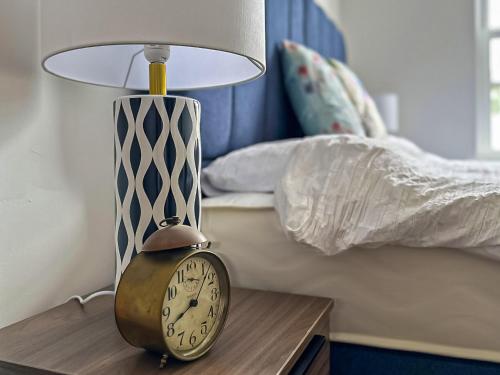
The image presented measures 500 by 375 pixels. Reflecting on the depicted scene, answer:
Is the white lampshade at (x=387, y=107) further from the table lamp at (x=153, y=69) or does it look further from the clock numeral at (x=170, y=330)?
the clock numeral at (x=170, y=330)

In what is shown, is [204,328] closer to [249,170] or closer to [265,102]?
[249,170]

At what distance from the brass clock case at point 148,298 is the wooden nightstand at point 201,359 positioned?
0.04 m

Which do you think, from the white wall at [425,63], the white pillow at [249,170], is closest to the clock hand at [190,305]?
the white pillow at [249,170]

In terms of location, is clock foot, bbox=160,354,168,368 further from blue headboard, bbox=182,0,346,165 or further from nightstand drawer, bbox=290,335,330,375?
blue headboard, bbox=182,0,346,165

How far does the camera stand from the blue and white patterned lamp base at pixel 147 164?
790 mm

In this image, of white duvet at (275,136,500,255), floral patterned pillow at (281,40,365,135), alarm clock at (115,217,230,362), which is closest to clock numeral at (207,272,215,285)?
alarm clock at (115,217,230,362)

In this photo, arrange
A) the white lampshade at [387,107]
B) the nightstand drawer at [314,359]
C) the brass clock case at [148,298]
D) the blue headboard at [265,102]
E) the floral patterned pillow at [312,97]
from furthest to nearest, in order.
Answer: the white lampshade at [387,107], the floral patterned pillow at [312,97], the blue headboard at [265,102], the nightstand drawer at [314,359], the brass clock case at [148,298]

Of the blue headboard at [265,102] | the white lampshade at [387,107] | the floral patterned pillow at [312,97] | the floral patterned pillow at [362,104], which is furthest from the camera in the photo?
the white lampshade at [387,107]

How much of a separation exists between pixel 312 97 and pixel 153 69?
1.03 m

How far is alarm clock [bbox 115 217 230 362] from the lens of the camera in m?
0.61

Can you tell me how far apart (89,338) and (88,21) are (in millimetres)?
472

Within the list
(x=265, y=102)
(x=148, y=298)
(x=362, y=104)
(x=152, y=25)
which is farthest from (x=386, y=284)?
(x=362, y=104)

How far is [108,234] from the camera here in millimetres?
1094

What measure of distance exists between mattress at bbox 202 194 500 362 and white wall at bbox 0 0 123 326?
310mm
